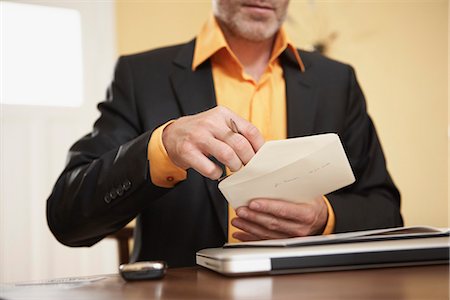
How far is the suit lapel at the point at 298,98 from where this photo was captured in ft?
4.75

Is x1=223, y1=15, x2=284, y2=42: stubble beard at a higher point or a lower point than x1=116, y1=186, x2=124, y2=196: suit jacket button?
higher

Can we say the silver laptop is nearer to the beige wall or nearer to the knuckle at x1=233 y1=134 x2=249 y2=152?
the knuckle at x1=233 y1=134 x2=249 y2=152

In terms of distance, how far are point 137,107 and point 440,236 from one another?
808 mm

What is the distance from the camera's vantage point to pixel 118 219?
4.00ft

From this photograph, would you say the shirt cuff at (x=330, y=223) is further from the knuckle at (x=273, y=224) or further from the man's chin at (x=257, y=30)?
the man's chin at (x=257, y=30)

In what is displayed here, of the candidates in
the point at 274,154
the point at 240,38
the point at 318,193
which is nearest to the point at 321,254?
the point at 274,154

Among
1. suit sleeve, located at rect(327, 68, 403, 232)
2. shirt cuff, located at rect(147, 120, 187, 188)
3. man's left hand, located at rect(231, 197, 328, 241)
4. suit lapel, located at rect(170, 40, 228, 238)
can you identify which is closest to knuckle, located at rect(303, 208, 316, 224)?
man's left hand, located at rect(231, 197, 328, 241)

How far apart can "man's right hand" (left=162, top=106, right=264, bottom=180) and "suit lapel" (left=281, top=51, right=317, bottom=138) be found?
0.53m

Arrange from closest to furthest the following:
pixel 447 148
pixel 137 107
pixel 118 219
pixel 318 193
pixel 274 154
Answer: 1. pixel 274 154
2. pixel 318 193
3. pixel 118 219
4. pixel 137 107
5. pixel 447 148

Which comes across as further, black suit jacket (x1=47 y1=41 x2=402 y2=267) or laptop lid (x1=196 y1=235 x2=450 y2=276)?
black suit jacket (x1=47 y1=41 x2=402 y2=267)

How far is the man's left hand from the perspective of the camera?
95cm

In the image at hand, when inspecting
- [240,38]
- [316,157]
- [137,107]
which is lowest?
[316,157]

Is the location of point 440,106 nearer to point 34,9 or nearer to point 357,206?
point 357,206

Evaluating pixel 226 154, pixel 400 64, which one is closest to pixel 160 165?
pixel 226 154
